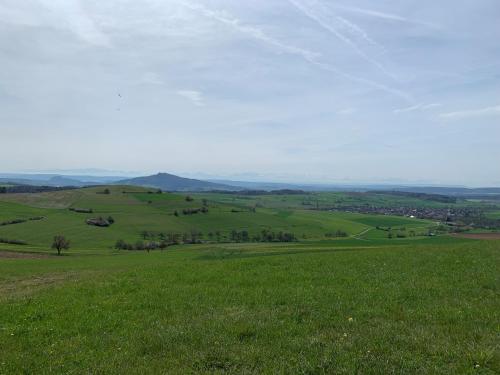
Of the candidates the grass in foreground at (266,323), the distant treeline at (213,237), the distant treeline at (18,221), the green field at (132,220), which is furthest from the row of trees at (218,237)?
the grass in foreground at (266,323)

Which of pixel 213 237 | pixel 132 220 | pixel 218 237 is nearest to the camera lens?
pixel 218 237

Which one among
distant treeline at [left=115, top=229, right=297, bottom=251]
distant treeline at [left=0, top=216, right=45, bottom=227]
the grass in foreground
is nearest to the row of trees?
distant treeline at [left=115, top=229, right=297, bottom=251]

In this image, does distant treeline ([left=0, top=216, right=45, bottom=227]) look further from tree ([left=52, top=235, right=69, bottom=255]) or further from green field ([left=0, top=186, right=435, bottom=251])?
tree ([left=52, top=235, right=69, bottom=255])

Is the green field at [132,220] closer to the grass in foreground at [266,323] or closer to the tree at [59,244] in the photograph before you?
the tree at [59,244]

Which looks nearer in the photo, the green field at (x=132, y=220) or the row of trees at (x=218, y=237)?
the green field at (x=132, y=220)

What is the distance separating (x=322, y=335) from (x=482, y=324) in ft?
14.9

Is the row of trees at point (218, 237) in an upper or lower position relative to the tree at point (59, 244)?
lower

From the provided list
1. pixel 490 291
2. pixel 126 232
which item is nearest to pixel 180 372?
pixel 490 291

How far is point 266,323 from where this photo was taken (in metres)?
12.0

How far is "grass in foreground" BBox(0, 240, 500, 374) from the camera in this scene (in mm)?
9469

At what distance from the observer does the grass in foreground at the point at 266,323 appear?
9469mm

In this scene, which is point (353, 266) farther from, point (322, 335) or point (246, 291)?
point (322, 335)

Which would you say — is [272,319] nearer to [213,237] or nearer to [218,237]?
[218,237]

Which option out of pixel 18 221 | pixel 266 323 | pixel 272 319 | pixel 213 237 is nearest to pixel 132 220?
pixel 213 237
